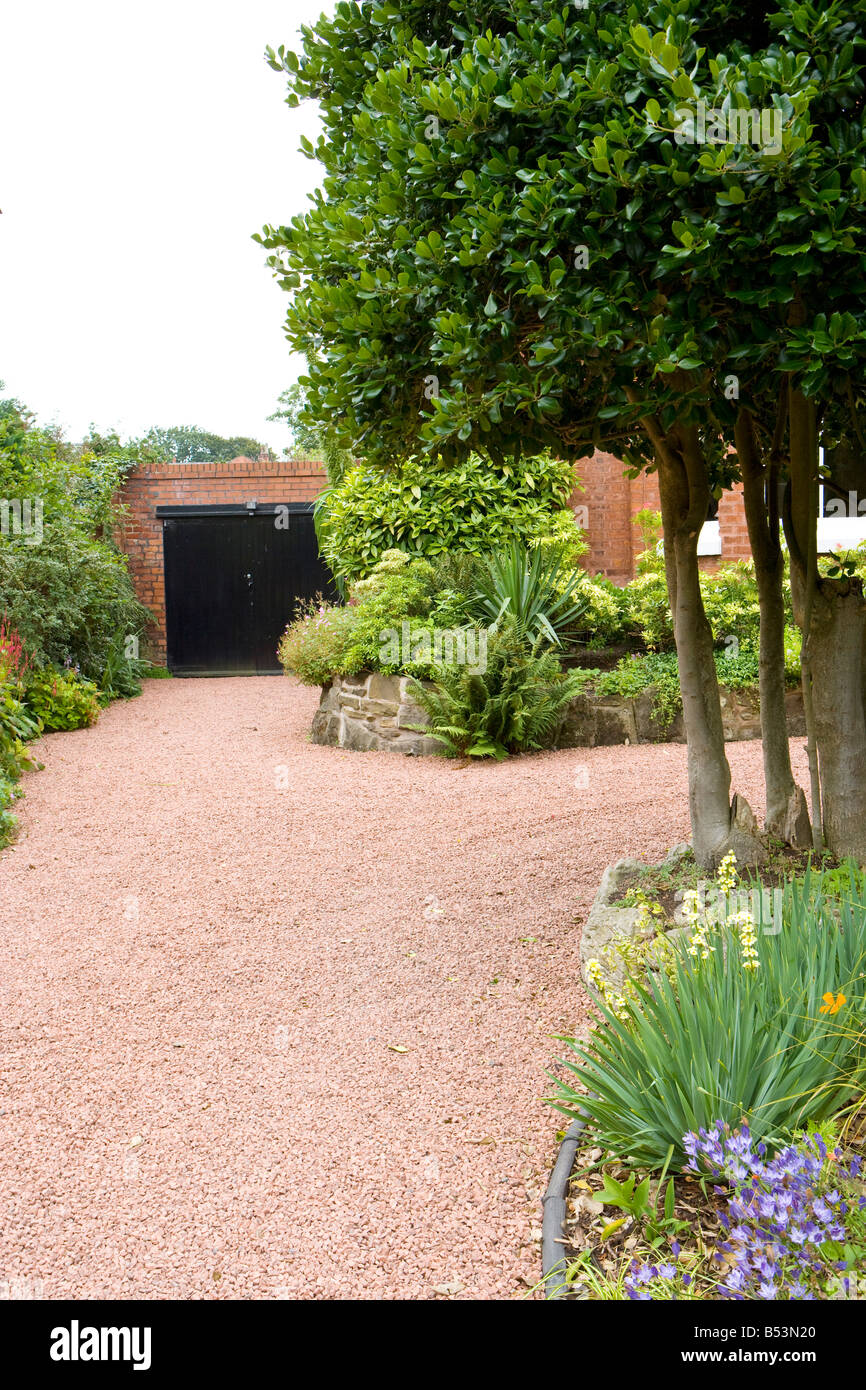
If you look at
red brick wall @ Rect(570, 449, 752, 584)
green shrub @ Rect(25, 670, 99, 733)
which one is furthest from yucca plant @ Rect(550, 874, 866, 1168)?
red brick wall @ Rect(570, 449, 752, 584)

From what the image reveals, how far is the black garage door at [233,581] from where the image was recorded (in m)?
15.0

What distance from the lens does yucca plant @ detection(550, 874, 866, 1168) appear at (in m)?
2.11

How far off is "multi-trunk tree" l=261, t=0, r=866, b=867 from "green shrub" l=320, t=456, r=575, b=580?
250 inches

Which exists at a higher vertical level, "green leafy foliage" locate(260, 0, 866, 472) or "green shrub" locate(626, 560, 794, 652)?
"green leafy foliage" locate(260, 0, 866, 472)

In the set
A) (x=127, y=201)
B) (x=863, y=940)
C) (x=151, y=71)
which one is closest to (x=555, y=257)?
(x=863, y=940)

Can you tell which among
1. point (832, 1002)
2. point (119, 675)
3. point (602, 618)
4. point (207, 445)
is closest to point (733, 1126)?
point (832, 1002)

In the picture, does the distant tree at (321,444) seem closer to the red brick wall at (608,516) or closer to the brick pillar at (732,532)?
the red brick wall at (608,516)

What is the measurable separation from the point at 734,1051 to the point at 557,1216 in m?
0.55

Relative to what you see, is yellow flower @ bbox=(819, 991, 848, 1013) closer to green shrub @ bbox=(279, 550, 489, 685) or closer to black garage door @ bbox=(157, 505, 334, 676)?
green shrub @ bbox=(279, 550, 489, 685)

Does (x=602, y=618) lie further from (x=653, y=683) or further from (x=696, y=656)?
(x=696, y=656)

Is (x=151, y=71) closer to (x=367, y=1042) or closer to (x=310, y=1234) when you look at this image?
(x=367, y=1042)

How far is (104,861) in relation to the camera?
5.51 meters

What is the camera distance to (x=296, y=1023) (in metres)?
3.43

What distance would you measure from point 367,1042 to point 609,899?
3.83 ft
